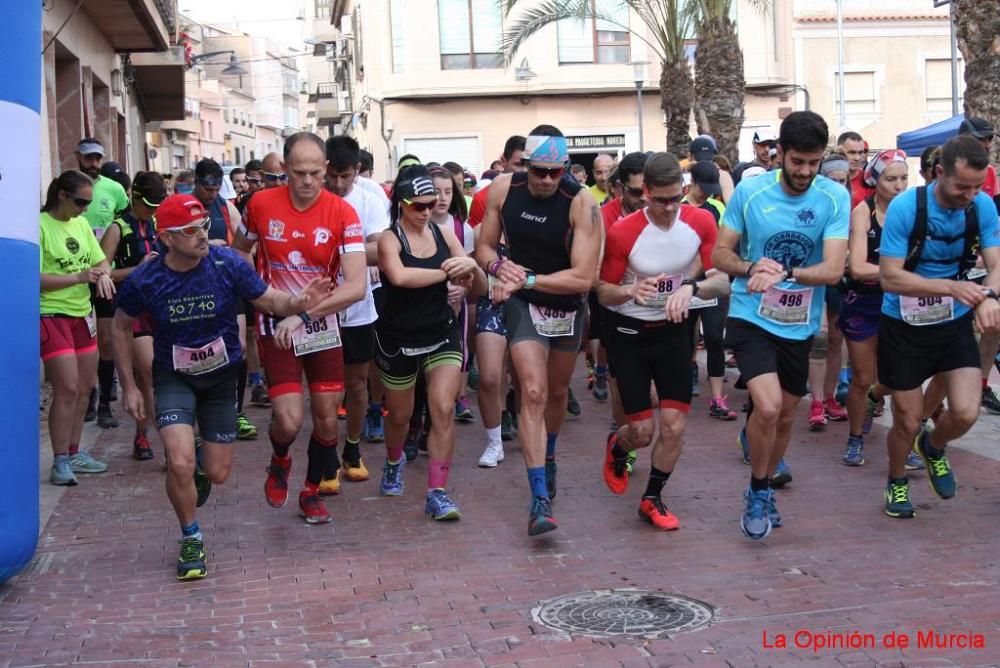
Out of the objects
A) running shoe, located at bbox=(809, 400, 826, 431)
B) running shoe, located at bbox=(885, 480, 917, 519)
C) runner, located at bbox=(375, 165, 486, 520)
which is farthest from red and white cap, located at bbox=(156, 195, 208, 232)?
running shoe, located at bbox=(809, 400, 826, 431)

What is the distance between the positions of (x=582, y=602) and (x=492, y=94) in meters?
32.2

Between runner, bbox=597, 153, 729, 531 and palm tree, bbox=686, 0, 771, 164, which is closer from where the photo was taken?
→ runner, bbox=597, 153, 729, 531

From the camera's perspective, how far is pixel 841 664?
4672mm

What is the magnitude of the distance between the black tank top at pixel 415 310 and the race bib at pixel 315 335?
432 mm

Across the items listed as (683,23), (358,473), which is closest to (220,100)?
(683,23)

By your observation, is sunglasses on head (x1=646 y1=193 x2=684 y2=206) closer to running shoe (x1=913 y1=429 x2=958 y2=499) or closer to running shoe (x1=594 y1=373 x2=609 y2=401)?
running shoe (x1=913 y1=429 x2=958 y2=499)

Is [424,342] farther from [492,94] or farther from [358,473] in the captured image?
[492,94]

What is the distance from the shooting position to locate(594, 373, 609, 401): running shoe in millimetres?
11281

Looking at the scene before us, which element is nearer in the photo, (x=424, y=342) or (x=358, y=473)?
(x=424, y=342)

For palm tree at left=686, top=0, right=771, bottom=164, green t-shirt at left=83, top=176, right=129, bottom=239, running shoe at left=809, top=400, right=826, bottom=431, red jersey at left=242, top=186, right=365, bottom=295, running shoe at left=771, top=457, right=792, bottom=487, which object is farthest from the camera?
palm tree at left=686, top=0, right=771, bottom=164

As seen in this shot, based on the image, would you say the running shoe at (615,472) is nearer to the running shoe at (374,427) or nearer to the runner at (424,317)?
the runner at (424,317)

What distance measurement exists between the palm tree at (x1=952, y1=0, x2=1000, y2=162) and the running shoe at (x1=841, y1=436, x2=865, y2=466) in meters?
5.27

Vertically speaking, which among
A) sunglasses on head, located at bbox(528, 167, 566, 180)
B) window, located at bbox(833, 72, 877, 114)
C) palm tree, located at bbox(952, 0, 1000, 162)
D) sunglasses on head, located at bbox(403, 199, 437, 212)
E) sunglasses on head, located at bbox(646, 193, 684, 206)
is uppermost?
window, located at bbox(833, 72, 877, 114)

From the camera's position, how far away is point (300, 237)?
22.5 feet
